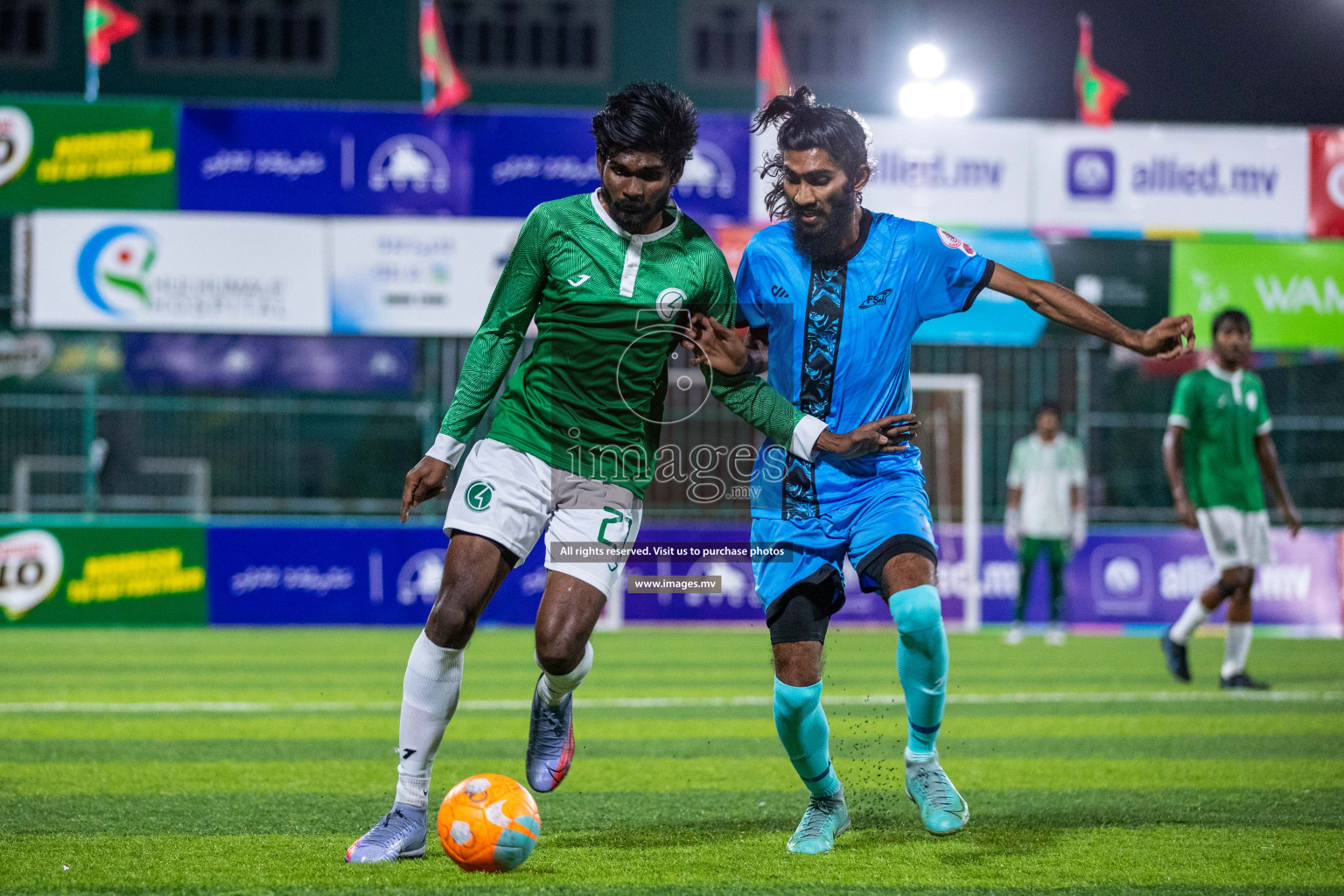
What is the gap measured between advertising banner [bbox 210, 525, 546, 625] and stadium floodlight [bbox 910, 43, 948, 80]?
8.42 m

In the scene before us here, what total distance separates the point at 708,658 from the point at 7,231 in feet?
80.6

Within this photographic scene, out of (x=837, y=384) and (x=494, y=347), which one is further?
(x=837, y=384)

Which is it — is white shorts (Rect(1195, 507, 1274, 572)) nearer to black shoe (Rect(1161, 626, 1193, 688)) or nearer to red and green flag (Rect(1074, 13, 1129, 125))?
black shoe (Rect(1161, 626, 1193, 688))

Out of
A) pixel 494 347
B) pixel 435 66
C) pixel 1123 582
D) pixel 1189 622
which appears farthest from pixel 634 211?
pixel 435 66

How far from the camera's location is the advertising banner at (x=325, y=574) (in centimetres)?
1509

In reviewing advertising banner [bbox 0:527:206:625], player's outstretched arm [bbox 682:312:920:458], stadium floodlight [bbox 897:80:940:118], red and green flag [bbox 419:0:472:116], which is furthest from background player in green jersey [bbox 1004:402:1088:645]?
player's outstretched arm [bbox 682:312:920:458]

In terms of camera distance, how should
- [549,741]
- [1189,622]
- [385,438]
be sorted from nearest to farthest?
[549,741] < [1189,622] < [385,438]

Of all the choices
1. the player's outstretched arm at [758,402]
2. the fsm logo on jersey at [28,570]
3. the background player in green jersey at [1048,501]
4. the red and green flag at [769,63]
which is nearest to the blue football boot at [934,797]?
the player's outstretched arm at [758,402]

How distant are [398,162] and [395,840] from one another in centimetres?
1175

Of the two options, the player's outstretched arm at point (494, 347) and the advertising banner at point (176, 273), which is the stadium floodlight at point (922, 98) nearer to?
the advertising banner at point (176, 273)

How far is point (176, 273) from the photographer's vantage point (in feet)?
49.1

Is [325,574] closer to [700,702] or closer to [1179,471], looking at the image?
[700,702]

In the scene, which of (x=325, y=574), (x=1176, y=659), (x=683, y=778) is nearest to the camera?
(x=683, y=778)

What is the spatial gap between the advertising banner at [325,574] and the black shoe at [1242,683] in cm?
751
